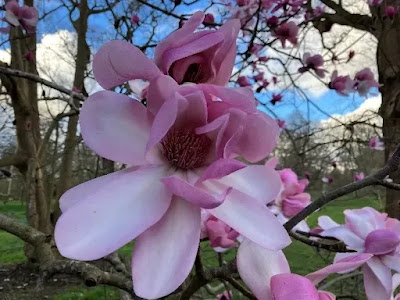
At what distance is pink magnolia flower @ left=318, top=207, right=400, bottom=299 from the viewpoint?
489 mm

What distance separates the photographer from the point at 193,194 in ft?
1.00

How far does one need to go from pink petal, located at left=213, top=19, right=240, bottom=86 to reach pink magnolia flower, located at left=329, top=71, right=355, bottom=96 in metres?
2.13

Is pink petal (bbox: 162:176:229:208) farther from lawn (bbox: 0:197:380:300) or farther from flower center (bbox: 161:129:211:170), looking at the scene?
lawn (bbox: 0:197:380:300)

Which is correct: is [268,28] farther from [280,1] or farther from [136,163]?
[136,163]

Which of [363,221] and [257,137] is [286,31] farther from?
[257,137]

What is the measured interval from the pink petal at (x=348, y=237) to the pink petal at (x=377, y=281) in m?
0.04

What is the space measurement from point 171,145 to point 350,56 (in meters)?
3.02

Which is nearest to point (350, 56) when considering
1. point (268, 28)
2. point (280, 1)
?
point (280, 1)

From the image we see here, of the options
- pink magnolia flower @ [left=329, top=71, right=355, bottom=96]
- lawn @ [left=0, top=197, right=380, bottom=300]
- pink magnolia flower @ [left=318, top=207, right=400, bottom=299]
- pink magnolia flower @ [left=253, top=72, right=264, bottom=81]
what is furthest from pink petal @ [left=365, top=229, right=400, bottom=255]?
pink magnolia flower @ [left=253, top=72, right=264, bottom=81]

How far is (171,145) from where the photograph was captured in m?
0.36

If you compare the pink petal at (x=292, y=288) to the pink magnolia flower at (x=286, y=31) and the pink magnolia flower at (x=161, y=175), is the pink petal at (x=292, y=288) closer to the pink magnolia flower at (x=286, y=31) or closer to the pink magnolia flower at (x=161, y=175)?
the pink magnolia flower at (x=161, y=175)

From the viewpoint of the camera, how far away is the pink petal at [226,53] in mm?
355

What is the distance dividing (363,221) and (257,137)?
0.95 ft

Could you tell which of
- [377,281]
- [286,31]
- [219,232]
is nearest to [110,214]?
[377,281]
